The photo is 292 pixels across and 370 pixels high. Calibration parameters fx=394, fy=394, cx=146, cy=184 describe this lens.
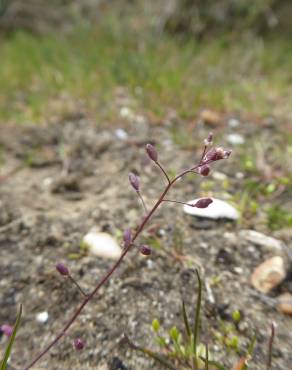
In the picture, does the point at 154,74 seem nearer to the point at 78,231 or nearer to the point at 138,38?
the point at 138,38

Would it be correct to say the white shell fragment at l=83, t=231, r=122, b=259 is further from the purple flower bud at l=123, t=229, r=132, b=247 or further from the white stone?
the purple flower bud at l=123, t=229, r=132, b=247

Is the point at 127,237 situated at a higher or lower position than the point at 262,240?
lower

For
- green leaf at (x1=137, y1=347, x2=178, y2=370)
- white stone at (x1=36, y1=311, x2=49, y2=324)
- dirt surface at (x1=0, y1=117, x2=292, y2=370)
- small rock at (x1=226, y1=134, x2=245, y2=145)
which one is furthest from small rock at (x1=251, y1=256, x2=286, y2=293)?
small rock at (x1=226, y1=134, x2=245, y2=145)

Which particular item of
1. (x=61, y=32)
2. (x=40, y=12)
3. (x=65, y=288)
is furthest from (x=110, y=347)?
(x=40, y=12)

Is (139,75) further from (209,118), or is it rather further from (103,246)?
(103,246)

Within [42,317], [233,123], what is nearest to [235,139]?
[233,123]
